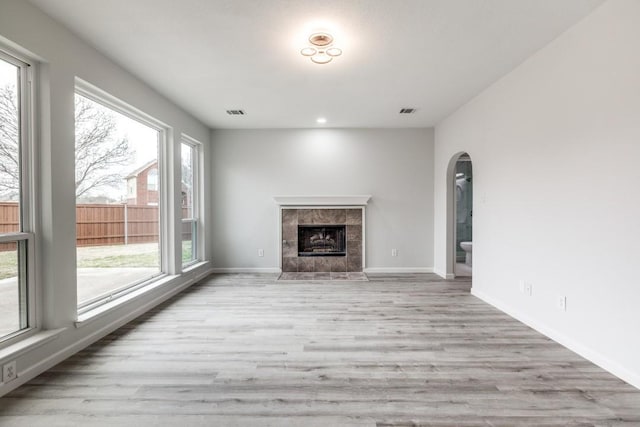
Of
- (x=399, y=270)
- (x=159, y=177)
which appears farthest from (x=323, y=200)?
(x=159, y=177)

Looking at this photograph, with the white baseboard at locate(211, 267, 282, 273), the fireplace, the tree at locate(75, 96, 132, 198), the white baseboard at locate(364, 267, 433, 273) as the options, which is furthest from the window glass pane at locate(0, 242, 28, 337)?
the white baseboard at locate(364, 267, 433, 273)

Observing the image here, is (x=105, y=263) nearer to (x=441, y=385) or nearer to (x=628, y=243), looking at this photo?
(x=441, y=385)

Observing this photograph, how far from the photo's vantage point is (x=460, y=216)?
7.01 m

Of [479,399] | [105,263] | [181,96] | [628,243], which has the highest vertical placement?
[181,96]

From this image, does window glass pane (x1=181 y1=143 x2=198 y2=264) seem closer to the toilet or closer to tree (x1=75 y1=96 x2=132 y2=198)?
tree (x1=75 y1=96 x2=132 y2=198)

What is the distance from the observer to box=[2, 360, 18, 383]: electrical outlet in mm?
1852

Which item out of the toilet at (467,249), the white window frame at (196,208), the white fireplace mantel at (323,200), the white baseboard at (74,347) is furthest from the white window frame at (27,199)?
the toilet at (467,249)

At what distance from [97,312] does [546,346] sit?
3.91 meters

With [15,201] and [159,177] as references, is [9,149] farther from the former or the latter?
[159,177]

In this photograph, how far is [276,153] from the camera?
5426 mm

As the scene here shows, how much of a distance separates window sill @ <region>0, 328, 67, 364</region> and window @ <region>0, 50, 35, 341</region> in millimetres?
84

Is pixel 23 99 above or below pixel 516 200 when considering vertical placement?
above

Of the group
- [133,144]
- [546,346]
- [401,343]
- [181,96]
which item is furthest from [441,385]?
[181,96]

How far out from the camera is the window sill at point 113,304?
2.52 meters
